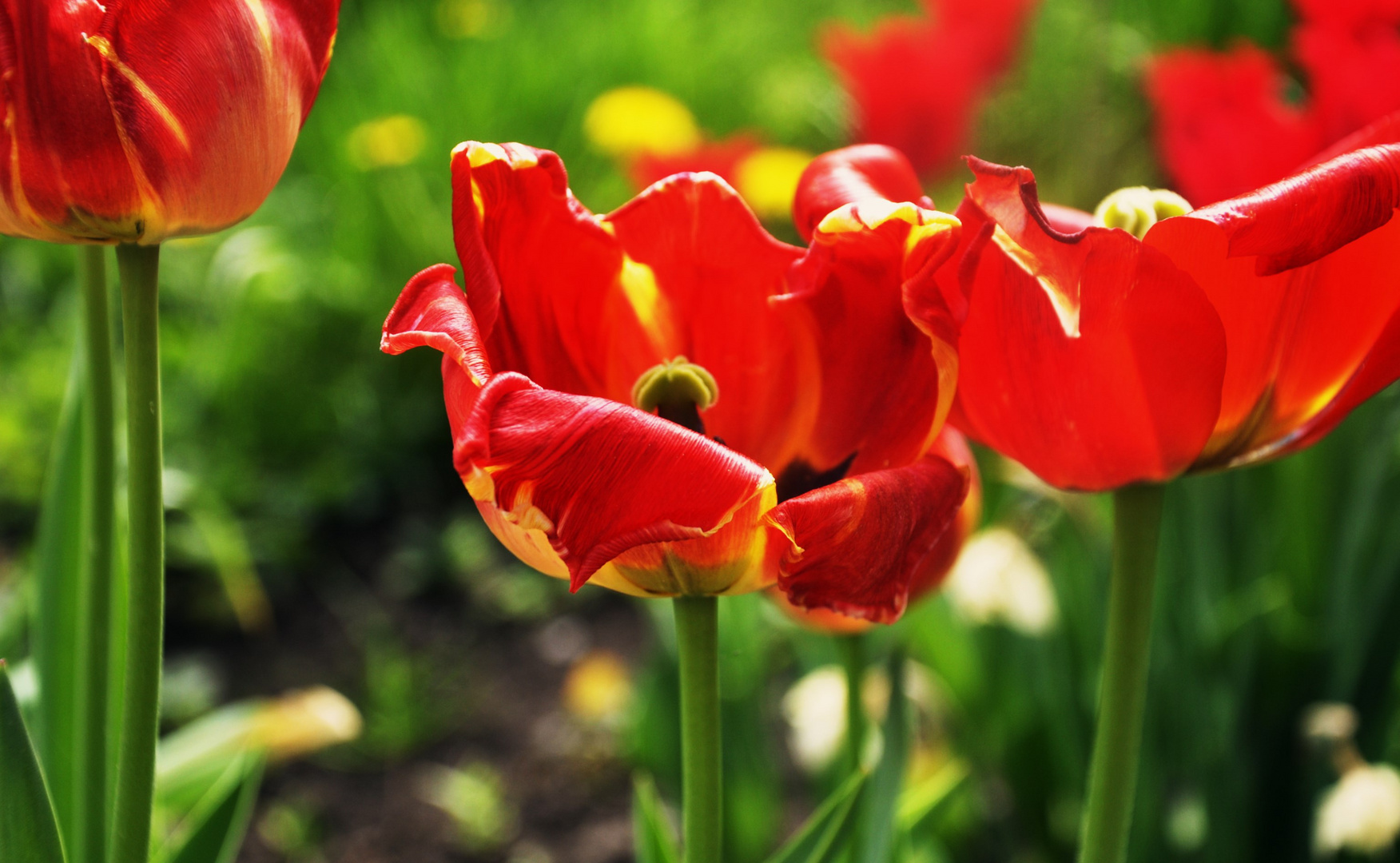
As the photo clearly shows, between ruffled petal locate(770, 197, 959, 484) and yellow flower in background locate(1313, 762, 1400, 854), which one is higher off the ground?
ruffled petal locate(770, 197, 959, 484)

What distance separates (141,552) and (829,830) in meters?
0.33

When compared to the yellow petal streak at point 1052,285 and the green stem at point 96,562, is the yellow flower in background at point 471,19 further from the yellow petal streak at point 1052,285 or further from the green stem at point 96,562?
the yellow petal streak at point 1052,285

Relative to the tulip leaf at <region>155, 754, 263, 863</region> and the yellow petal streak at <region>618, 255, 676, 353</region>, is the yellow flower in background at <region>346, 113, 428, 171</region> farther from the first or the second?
the yellow petal streak at <region>618, 255, 676, 353</region>

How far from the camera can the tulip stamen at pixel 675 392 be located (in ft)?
1.42

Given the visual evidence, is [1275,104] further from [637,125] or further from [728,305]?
[637,125]

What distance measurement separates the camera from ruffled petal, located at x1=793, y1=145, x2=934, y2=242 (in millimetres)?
449

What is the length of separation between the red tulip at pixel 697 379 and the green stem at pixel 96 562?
15 cm

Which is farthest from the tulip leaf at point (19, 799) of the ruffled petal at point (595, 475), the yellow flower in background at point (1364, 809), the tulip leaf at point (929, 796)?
the yellow flower in background at point (1364, 809)

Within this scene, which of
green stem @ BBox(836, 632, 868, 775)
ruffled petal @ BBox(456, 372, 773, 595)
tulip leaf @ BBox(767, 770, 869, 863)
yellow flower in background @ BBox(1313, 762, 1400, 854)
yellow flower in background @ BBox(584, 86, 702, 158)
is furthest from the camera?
yellow flower in background @ BBox(584, 86, 702, 158)

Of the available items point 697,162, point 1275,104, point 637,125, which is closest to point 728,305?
point 1275,104

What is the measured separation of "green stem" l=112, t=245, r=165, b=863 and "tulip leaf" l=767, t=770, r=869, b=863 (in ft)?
0.96

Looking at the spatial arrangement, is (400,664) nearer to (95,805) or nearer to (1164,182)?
(95,805)

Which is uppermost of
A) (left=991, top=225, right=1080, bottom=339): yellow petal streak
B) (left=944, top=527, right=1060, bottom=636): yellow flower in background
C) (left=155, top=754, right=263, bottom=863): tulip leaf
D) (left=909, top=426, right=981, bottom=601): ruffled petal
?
(left=991, top=225, right=1080, bottom=339): yellow petal streak

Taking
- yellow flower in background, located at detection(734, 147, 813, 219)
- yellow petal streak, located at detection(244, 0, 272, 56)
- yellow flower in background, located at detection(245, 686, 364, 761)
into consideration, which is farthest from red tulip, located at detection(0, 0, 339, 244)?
yellow flower in background, located at detection(734, 147, 813, 219)
